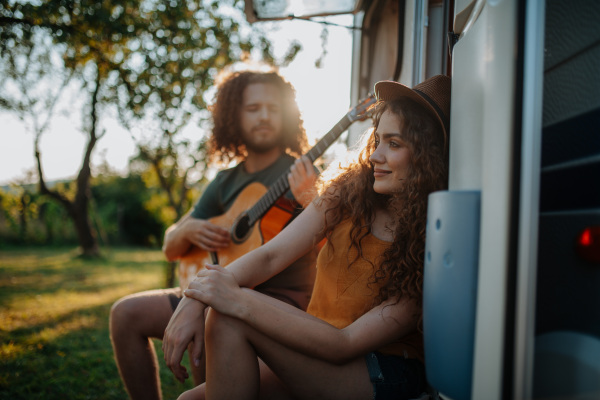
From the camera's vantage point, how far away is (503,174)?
3.00 feet

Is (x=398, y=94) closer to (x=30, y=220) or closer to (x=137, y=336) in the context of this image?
(x=137, y=336)

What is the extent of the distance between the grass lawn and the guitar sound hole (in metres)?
1.20

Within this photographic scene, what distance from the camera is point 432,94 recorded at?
146 centimetres

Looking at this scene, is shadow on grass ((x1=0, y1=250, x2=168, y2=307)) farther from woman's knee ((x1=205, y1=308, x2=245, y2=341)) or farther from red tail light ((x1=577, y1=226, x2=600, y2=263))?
red tail light ((x1=577, y1=226, x2=600, y2=263))

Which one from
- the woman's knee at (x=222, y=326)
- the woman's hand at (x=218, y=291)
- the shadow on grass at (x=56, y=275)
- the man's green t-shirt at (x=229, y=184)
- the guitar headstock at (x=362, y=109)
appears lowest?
the shadow on grass at (x=56, y=275)

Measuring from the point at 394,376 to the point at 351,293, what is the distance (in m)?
0.30

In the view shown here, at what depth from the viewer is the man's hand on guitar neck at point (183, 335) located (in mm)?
1526

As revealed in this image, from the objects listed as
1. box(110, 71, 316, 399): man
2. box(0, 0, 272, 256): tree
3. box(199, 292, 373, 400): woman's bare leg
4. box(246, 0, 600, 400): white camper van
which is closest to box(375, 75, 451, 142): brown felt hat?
box(246, 0, 600, 400): white camper van

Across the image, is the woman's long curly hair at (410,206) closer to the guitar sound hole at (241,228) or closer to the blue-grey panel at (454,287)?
the blue-grey panel at (454,287)

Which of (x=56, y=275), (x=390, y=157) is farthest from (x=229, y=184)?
(x=56, y=275)

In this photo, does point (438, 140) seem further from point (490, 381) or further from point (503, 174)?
point (490, 381)

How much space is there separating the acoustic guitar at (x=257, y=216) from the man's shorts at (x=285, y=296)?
10.5 inches

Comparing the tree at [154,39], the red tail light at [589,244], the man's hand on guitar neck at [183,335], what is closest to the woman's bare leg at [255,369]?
the man's hand on guitar neck at [183,335]

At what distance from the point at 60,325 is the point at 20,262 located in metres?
7.40
